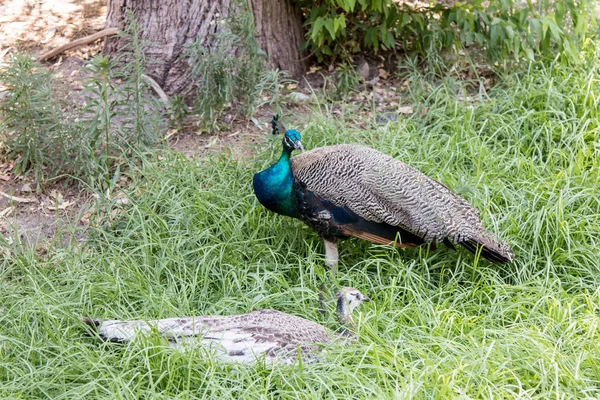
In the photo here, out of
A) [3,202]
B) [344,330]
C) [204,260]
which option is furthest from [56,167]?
[344,330]

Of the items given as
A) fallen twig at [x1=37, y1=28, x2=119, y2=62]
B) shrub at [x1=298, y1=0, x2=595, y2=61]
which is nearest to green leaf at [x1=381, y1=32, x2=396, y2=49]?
shrub at [x1=298, y1=0, x2=595, y2=61]

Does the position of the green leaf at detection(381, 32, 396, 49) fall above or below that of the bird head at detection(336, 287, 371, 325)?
above

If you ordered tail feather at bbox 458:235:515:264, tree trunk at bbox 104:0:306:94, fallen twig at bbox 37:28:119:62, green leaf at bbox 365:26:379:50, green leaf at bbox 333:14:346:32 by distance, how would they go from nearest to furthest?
1. tail feather at bbox 458:235:515:264
2. green leaf at bbox 333:14:346:32
3. tree trunk at bbox 104:0:306:94
4. green leaf at bbox 365:26:379:50
5. fallen twig at bbox 37:28:119:62

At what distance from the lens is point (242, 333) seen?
3.29 meters

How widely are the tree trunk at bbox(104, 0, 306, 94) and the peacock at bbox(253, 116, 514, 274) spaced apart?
1.62 metres

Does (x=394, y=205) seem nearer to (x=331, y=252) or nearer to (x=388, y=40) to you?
(x=331, y=252)

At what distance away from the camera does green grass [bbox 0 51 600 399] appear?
3.11 m

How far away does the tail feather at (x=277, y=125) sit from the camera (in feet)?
15.3

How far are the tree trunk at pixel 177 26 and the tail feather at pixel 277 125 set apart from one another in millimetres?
927

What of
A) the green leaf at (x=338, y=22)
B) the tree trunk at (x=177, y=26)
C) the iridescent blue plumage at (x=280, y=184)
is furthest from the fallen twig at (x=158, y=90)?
the iridescent blue plumage at (x=280, y=184)

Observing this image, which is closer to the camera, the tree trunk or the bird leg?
the bird leg

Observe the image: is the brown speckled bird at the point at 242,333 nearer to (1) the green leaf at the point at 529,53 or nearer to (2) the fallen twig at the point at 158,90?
(2) the fallen twig at the point at 158,90

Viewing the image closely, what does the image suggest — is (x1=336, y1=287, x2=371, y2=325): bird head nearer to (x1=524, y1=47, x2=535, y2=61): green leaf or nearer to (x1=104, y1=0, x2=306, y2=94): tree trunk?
(x1=104, y1=0, x2=306, y2=94): tree trunk

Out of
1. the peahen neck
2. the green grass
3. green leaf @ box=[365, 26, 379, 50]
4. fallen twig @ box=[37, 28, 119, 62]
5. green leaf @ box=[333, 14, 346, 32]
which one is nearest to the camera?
the green grass
